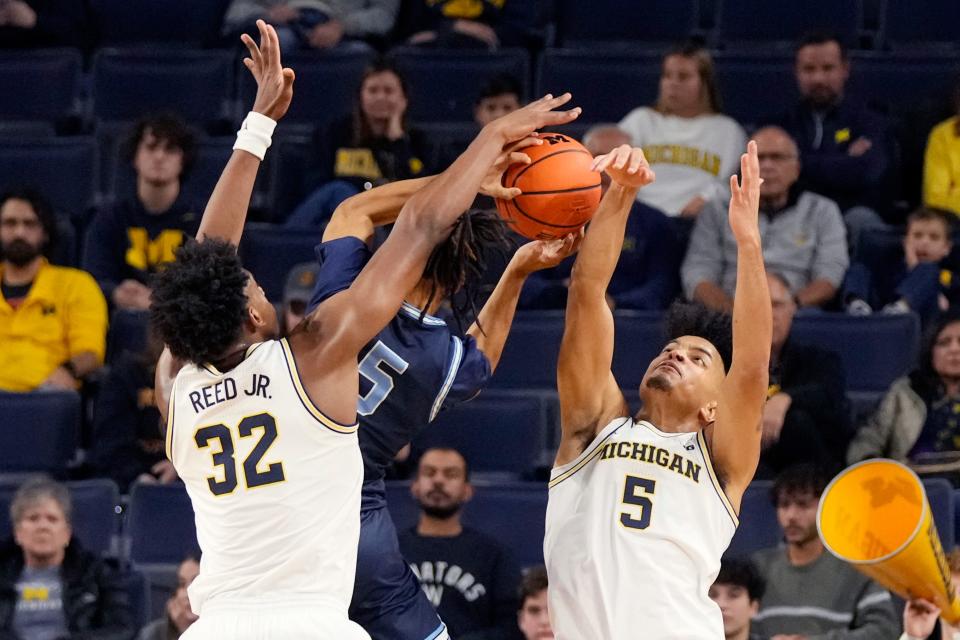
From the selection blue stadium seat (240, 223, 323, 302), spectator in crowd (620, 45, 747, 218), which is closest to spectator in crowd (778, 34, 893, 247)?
spectator in crowd (620, 45, 747, 218)

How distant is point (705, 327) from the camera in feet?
18.1

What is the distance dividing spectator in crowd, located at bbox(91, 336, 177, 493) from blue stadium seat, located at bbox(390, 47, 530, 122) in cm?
254

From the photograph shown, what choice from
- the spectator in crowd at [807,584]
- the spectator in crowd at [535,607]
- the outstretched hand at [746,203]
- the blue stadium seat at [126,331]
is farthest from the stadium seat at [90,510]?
the outstretched hand at [746,203]

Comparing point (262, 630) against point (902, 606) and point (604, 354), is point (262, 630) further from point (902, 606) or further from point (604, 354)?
point (902, 606)

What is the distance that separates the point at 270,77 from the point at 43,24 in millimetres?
5648

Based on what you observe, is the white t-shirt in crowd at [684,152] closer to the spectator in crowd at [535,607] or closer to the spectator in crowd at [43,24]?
the spectator in crowd at [535,607]

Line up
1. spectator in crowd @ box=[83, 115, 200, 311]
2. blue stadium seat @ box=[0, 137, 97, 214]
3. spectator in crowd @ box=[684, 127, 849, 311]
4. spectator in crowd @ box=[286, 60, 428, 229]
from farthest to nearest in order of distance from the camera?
blue stadium seat @ box=[0, 137, 97, 214]
spectator in crowd @ box=[286, 60, 428, 229]
spectator in crowd @ box=[83, 115, 200, 311]
spectator in crowd @ box=[684, 127, 849, 311]

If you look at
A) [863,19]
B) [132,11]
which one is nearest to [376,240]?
[132,11]

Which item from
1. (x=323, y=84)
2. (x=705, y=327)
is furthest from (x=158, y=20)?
(x=705, y=327)

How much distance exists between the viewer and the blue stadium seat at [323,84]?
32.4 feet

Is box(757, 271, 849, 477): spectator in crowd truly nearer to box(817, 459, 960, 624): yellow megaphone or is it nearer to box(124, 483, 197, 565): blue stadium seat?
box(817, 459, 960, 624): yellow megaphone

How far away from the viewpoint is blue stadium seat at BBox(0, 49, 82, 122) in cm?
1001

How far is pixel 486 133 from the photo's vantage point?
15.3 ft

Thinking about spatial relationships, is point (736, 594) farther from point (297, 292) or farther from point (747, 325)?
point (297, 292)
